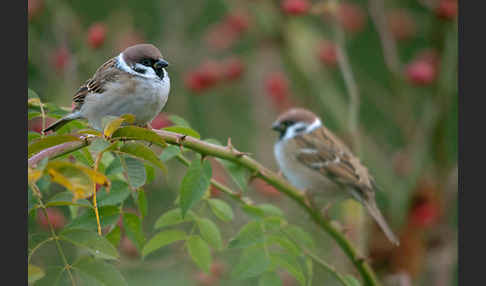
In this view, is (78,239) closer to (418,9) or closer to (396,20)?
(396,20)

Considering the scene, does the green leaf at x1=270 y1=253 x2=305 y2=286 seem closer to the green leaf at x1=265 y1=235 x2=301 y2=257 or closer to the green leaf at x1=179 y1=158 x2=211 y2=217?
the green leaf at x1=265 y1=235 x2=301 y2=257

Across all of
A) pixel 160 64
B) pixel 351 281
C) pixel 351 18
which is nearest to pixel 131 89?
pixel 160 64

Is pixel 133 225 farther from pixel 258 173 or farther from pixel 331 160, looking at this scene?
pixel 331 160

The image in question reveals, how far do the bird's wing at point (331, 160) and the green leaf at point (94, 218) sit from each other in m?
1.51

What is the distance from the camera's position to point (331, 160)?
2818mm

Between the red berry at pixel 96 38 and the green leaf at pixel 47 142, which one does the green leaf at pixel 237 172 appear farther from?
the red berry at pixel 96 38

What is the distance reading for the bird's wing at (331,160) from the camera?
262 cm

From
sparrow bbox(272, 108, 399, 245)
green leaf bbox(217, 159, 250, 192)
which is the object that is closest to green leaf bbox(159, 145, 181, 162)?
green leaf bbox(217, 159, 250, 192)

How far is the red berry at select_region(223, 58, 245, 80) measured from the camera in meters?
3.45

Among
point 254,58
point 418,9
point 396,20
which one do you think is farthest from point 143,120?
point 418,9

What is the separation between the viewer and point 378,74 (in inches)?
150

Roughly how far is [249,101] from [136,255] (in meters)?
1.87

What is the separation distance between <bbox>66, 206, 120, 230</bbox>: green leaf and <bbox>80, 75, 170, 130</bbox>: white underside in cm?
52

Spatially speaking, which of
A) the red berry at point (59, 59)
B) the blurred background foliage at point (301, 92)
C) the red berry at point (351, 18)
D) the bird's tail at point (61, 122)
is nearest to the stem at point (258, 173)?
the bird's tail at point (61, 122)
